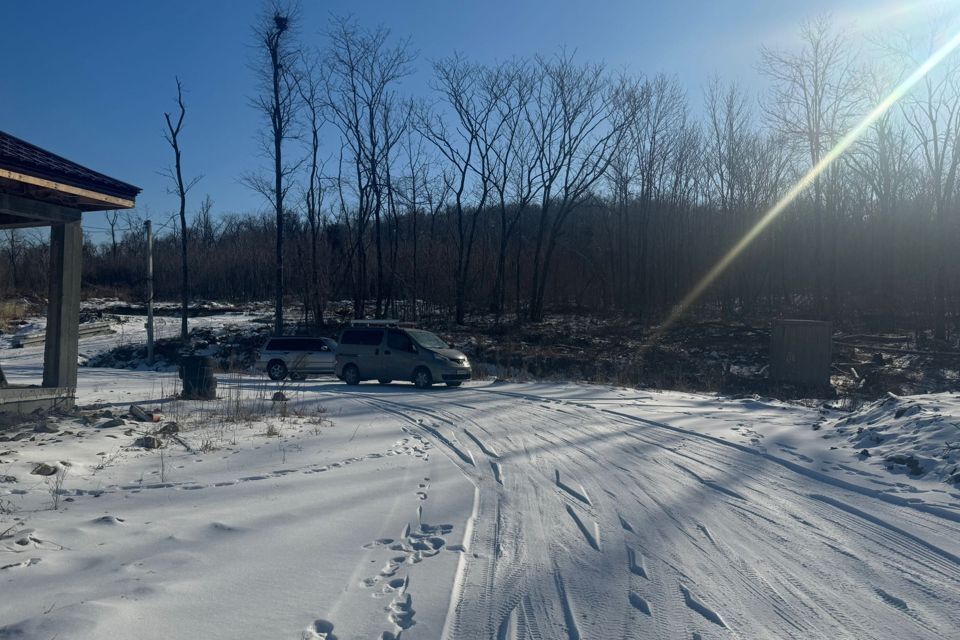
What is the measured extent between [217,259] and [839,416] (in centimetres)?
7933

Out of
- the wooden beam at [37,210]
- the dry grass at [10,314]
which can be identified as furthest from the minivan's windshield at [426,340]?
the dry grass at [10,314]

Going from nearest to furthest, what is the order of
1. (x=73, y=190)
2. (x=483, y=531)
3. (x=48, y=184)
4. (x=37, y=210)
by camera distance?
(x=483, y=531), (x=48, y=184), (x=73, y=190), (x=37, y=210)

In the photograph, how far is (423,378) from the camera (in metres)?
23.0

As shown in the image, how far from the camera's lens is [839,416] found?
14008 millimetres

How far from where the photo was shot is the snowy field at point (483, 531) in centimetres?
471

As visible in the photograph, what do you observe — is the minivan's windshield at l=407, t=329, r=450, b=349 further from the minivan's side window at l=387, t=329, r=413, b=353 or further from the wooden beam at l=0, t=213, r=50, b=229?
the wooden beam at l=0, t=213, r=50, b=229

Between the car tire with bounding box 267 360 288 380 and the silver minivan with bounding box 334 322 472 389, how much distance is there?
4.15m

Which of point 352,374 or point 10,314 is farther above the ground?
point 10,314

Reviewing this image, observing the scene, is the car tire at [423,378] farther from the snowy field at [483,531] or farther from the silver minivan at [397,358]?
the snowy field at [483,531]

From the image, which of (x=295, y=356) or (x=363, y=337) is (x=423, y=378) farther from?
(x=295, y=356)

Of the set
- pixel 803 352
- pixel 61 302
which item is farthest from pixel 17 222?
pixel 803 352

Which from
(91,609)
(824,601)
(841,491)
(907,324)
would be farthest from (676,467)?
(907,324)

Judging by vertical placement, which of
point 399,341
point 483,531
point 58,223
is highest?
point 58,223

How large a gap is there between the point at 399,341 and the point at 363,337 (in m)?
1.59
